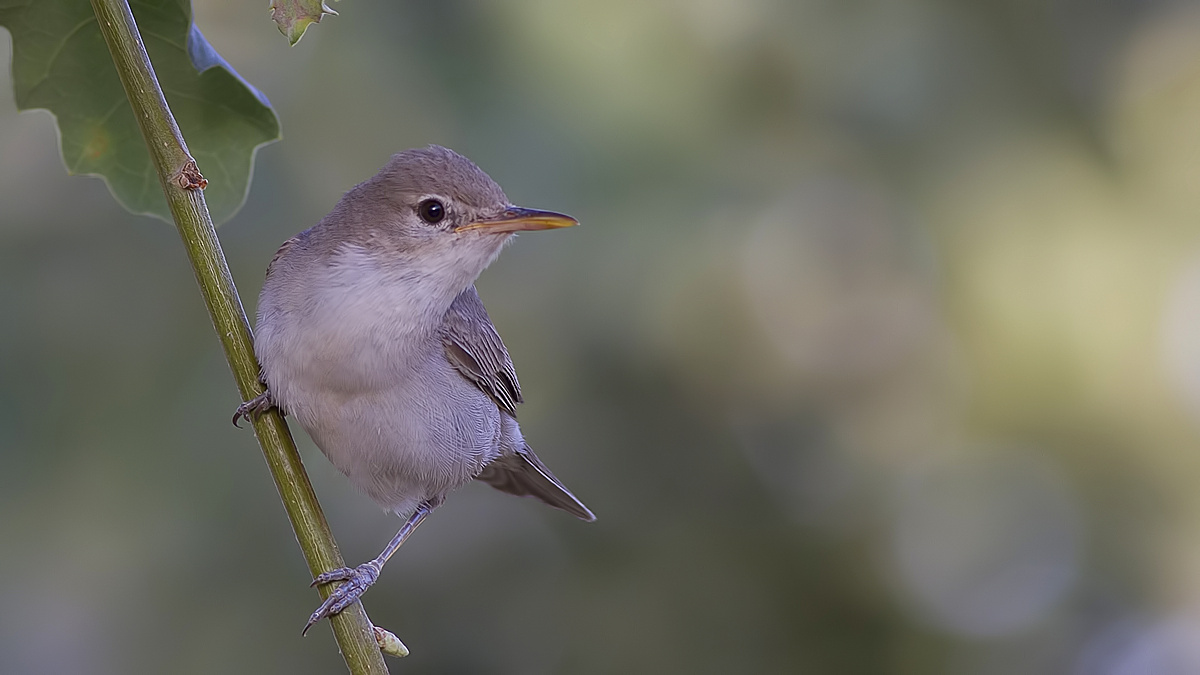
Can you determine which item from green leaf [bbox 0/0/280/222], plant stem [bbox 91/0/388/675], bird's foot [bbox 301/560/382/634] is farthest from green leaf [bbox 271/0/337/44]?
bird's foot [bbox 301/560/382/634]

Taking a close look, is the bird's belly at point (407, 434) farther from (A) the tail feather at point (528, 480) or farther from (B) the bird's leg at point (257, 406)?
(A) the tail feather at point (528, 480)

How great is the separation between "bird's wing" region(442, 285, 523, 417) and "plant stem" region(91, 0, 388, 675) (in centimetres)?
105

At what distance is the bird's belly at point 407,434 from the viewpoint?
10.0ft

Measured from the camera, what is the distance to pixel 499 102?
5.66 meters

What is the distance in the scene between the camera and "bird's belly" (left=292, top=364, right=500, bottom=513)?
10.0ft

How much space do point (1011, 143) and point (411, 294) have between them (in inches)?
174

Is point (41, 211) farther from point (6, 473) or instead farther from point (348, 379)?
point (348, 379)

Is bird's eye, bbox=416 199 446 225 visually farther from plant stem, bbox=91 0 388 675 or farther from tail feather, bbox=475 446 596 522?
tail feather, bbox=475 446 596 522

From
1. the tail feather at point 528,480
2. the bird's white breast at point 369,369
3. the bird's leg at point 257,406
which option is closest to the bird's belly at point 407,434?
the bird's white breast at point 369,369

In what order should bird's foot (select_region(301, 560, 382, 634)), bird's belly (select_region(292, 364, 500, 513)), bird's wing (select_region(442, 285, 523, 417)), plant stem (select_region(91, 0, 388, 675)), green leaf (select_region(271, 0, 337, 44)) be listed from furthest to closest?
bird's wing (select_region(442, 285, 523, 417))
bird's belly (select_region(292, 364, 500, 513))
bird's foot (select_region(301, 560, 382, 634))
plant stem (select_region(91, 0, 388, 675))
green leaf (select_region(271, 0, 337, 44))

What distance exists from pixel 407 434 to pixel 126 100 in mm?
1156

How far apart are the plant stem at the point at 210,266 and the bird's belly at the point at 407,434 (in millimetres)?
621

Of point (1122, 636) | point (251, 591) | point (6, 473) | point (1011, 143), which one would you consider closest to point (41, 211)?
point (6, 473)

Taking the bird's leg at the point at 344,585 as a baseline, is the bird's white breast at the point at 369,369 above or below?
above
